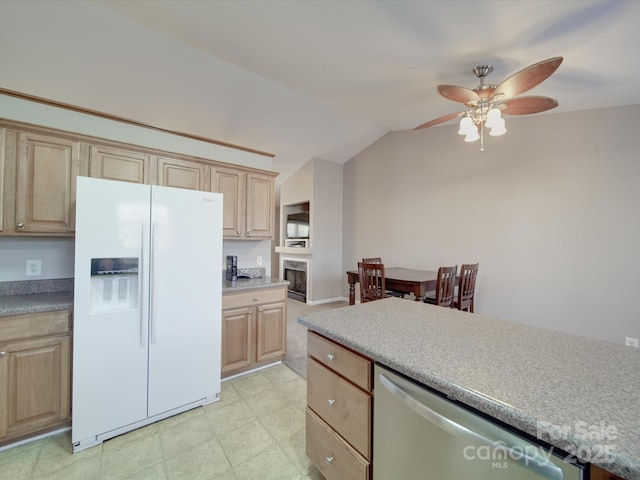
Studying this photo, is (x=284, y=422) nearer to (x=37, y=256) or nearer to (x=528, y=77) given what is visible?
(x=37, y=256)

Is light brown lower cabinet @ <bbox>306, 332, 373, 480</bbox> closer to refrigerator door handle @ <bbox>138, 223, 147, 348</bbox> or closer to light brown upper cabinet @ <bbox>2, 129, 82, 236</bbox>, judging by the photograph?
refrigerator door handle @ <bbox>138, 223, 147, 348</bbox>

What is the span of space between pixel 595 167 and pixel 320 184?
387cm

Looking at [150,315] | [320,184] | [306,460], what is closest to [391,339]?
[306,460]

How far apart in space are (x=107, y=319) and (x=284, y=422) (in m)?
1.41

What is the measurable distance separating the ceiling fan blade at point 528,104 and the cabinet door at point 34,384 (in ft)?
12.4

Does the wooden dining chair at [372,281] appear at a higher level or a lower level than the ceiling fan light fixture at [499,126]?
lower

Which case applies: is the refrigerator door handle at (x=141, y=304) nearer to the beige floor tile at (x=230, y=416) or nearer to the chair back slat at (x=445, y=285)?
the beige floor tile at (x=230, y=416)

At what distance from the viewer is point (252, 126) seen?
11.6 feet

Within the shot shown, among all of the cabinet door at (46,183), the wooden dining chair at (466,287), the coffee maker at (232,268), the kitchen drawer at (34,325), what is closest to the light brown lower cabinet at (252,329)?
the coffee maker at (232,268)

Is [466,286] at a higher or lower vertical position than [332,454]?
higher

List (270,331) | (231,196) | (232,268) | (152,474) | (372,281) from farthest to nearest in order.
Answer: (372,281), (232,268), (231,196), (270,331), (152,474)

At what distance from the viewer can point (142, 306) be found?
5.99ft

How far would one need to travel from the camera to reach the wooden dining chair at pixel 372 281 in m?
3.17

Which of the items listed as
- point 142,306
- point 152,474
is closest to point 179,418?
point 152,474
